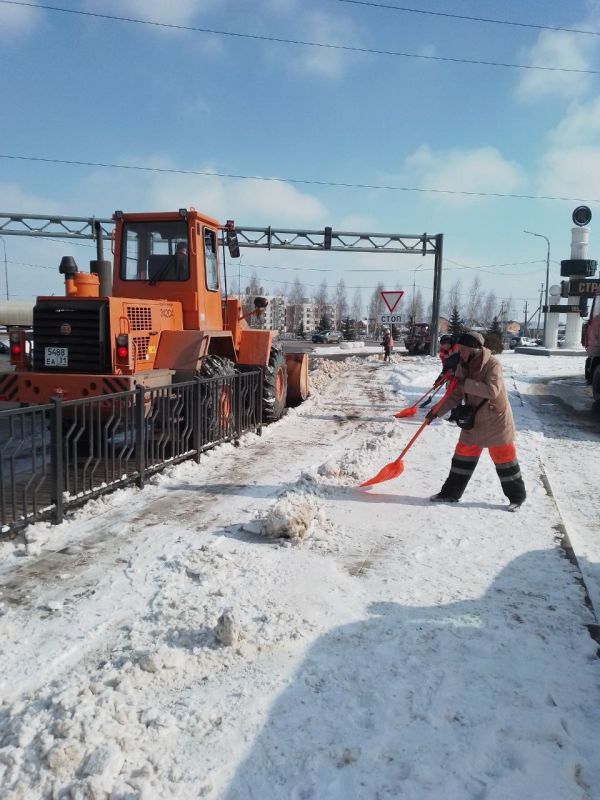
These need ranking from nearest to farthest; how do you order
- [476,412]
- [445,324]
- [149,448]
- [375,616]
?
1. [375,616]
2. [476,412]
3. [149,448]
4. [445,324]

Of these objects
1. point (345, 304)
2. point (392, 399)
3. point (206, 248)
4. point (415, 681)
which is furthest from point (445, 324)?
point (415, 681)

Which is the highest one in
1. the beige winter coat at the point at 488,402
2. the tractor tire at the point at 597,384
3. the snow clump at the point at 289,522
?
the beige winter coat at the point at 488,402

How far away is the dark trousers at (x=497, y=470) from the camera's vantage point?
17.5ft

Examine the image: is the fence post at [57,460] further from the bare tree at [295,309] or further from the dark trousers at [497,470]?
the bare tree at [295,309]

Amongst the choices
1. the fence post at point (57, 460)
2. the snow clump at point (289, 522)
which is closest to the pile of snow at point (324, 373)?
the snow clump at point (289, 522)

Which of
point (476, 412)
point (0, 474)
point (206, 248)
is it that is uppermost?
point (206, 248)

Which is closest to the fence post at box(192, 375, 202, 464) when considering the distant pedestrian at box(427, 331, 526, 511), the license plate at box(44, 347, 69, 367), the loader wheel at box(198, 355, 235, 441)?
the loader wheel at box(198, 355, 235, 441)

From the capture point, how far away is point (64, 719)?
2432 millimetres

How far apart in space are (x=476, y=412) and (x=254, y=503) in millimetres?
2310

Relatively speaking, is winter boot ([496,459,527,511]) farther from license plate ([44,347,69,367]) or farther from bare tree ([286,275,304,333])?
bare tree ([286,275,304,333])

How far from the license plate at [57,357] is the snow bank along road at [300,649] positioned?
6.99ft

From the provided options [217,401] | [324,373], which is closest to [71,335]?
[217,401]

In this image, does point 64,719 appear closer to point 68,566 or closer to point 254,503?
point 68,566

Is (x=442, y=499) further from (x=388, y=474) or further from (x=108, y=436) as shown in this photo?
(x=108, y=436)
